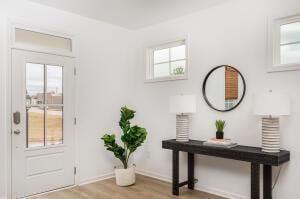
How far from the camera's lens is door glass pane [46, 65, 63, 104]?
11.8 feet

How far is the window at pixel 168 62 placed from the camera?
13.3 feet

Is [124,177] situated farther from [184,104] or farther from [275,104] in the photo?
[275,104]

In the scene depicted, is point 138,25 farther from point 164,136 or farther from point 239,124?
point 239,124

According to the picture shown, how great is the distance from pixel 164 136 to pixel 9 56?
2580mm

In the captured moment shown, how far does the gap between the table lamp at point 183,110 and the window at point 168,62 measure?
1.83 feet

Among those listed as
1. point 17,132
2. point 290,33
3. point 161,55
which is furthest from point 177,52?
point 17,132

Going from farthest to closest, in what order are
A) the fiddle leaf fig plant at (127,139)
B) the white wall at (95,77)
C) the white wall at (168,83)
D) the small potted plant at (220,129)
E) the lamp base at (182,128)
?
1. the fiddle leaf fig plant at (127,139)
2. the white wall at (95,77)
3. the lamp base at (182,128)
4. the small potted plant at (220,129)
5. the white wall at (168,83)

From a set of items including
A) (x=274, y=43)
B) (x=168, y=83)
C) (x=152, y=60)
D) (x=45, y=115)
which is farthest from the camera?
(x=152, y=60)

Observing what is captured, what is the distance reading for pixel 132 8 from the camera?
145 inches

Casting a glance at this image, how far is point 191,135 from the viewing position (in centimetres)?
378

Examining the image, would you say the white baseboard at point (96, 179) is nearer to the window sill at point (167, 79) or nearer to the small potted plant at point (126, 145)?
the small potted plant at point (126, 145)

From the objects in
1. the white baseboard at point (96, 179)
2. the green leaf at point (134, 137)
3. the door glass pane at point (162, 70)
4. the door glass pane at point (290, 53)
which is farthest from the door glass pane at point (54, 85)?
the door glass pane at point (290, 53)

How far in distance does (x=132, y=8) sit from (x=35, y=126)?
7.22 feet

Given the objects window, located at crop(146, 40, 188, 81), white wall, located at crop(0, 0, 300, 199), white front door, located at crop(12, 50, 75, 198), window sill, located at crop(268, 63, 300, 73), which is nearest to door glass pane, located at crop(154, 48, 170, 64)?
window, located at crop(146, 40, 188, 81)
